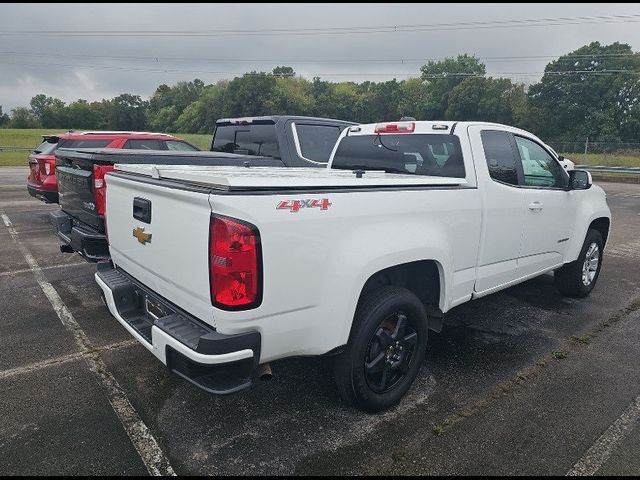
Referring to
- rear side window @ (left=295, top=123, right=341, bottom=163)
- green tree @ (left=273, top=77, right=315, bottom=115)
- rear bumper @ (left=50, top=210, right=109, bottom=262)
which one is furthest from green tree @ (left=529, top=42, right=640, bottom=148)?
rear bumper @ (left=50, top=210, right=109, bottom=262)

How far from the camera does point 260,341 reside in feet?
7.48

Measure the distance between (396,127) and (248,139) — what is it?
3011 mm

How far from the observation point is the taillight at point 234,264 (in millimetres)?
2133

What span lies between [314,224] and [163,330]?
0.98 meters

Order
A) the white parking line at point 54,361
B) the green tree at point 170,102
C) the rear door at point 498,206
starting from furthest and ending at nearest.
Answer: the green tree at point 170,102 → the rear door at point 498,206 → the white parking line at point 54,361

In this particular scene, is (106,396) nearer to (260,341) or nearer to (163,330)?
(163,330)

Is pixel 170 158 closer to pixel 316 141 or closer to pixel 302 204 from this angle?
pixel 316 141

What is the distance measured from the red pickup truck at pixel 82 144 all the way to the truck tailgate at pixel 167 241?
5.90 m

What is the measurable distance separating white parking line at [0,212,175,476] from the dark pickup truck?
2.18 ft

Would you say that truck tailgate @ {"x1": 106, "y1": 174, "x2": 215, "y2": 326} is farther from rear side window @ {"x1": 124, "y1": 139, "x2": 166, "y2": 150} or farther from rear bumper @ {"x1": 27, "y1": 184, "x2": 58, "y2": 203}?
rear side window @ {"x1": 124, "y1": 139, "x2": 166, "y2": 150}

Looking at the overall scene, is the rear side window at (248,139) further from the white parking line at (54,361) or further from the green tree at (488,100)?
the green tree at (488,100)

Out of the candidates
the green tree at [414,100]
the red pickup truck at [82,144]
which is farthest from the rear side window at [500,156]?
the green tree at [414,100]

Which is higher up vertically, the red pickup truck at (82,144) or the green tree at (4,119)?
the green tree at (4,119)

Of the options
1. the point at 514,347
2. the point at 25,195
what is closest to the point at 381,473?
the point at 514,347
